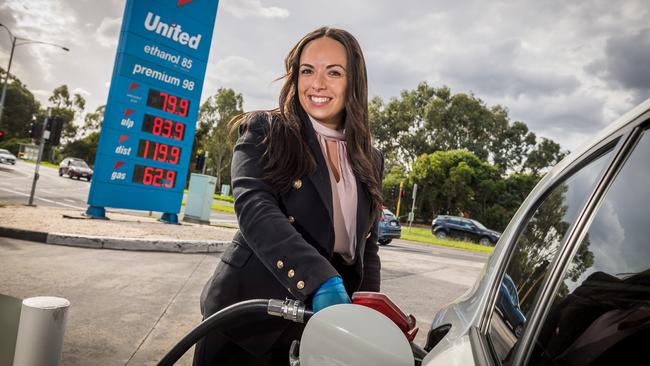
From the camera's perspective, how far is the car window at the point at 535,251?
99 cm

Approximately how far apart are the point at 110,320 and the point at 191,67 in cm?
871

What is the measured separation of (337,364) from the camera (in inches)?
28.1

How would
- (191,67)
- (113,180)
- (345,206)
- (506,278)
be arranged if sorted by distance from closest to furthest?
(506,278)
(345,206)
(113,180)
(191,67)

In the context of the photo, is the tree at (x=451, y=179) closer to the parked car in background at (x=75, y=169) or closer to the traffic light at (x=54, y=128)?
the parked car in background at (x=75, y=169)

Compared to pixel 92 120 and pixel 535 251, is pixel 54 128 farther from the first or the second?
pixel 92 120

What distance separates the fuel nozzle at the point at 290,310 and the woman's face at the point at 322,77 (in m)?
0.81

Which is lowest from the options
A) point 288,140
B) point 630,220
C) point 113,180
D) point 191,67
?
point 113,180

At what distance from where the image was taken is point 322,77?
1.62 meters

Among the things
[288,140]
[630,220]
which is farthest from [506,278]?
[288,140]

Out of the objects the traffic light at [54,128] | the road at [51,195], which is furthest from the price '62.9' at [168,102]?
the traffic light at [54,128]

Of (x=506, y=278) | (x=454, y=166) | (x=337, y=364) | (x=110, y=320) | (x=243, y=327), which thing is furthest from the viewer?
(x=454, y=166)

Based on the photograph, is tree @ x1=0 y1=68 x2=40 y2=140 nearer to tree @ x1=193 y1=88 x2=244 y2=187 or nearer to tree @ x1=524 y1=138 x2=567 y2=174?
tree @ x1=193 y1=88 x2=244 y2=187

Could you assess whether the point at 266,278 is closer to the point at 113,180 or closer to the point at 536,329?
the point at 536,329

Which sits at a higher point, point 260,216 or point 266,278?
point 260,216
